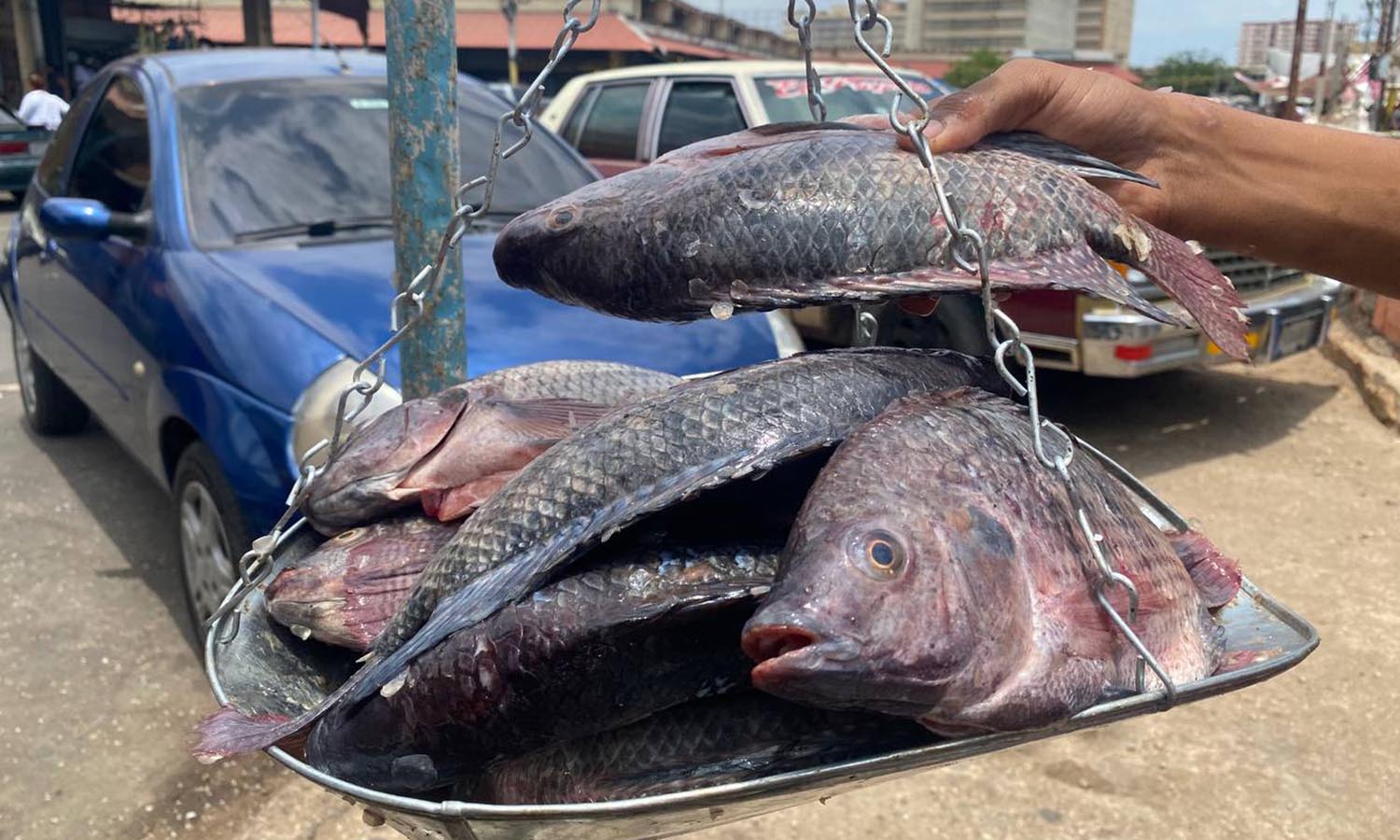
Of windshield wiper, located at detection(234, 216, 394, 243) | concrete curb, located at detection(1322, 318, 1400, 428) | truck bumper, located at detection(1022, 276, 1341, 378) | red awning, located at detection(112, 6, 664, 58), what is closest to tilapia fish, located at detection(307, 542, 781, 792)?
windshield wiper, located at detection(234, 216, 394, 243)

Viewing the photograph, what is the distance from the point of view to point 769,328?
13.7 ft

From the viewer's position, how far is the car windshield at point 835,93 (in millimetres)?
7090

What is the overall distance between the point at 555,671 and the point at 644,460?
0.31 m

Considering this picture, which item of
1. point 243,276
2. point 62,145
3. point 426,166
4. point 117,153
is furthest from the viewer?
point 62,145

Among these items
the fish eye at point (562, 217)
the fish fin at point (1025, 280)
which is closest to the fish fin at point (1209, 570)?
the fish fin at point (1025, 280)

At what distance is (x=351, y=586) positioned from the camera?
1.97 m

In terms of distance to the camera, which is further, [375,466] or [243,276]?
[243,276]

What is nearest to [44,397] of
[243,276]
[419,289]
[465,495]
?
[243,276]

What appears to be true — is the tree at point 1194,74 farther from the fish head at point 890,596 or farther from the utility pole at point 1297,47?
the fish head at point 890,596

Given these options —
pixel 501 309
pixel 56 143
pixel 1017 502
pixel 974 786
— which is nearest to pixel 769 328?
pixel 501 309

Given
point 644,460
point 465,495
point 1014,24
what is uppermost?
point 1014,24

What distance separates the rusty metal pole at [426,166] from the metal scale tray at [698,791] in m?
1.23

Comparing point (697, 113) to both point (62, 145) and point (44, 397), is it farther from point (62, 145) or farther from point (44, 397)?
point (44, 397)

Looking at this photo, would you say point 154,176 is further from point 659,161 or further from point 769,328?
point 659,161
